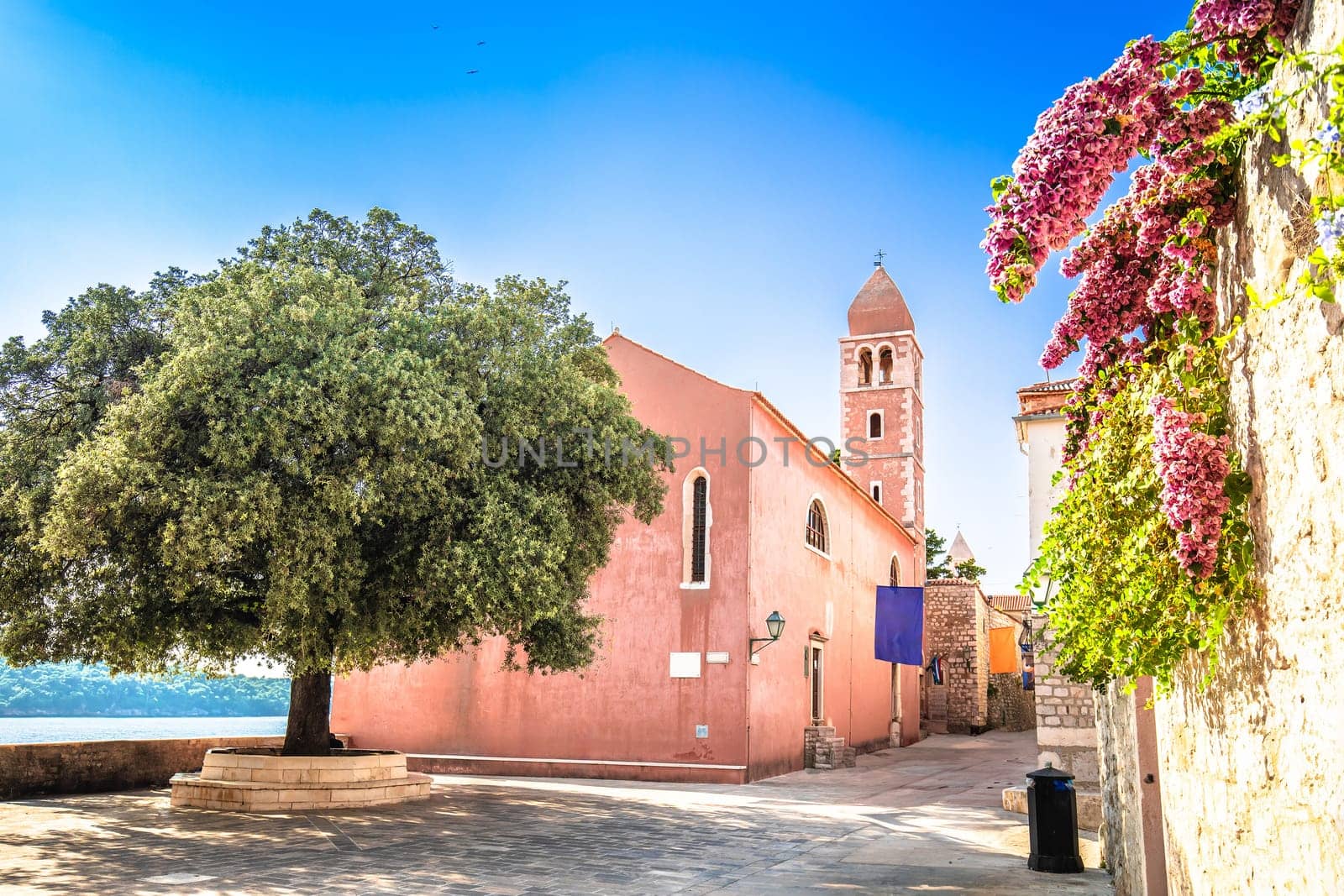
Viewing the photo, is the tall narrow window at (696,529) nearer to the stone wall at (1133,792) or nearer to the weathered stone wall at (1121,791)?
the weathered stone wall at (1121,791)

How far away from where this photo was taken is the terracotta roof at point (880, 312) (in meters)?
39.6

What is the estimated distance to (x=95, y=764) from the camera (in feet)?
49.8

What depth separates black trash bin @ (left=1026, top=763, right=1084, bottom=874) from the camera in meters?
9.08

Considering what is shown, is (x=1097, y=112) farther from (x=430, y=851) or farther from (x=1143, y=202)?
(x=430, y=851)

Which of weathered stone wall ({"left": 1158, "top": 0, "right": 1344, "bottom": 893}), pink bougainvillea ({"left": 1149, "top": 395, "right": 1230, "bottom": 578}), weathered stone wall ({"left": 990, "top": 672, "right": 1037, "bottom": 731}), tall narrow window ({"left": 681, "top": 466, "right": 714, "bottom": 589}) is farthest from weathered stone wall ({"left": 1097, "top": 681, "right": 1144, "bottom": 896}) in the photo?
weathered stone wall ({"left": 990, "top": 672, "right": 1037, "bottom": 731})

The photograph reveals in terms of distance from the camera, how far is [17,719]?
39.2m

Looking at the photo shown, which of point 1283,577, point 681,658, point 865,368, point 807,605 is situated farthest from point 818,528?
point 1283,577

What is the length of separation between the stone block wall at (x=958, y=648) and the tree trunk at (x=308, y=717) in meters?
27.0

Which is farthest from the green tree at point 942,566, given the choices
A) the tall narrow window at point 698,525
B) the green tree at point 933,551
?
the tall narrow window at point 698,525

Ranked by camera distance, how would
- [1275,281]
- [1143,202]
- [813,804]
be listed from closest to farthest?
[1275,281], [1143,202], [813,804]

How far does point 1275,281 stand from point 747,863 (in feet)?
26.7

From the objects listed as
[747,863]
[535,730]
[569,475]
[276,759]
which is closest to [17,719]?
[535,730]

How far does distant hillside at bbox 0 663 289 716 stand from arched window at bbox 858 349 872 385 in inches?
964

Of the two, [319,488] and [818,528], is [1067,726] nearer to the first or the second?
[319,488]
